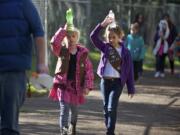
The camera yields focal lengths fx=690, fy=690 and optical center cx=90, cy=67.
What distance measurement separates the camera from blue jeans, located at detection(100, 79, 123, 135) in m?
9.19

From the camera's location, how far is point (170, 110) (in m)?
13.0

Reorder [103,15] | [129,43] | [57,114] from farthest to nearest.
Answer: [103,15]
[129,43]
[57,114]

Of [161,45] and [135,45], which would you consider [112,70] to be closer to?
[135,45]

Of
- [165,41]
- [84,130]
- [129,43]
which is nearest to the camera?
[84,130]

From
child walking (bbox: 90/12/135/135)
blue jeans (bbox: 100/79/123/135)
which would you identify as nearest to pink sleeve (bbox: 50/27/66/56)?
child walking (bbox: 90/12/135/135)

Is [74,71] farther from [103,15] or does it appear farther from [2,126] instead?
[103,15]

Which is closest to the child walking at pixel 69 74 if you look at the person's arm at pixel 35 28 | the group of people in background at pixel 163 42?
the person's arm at pixel 35 28

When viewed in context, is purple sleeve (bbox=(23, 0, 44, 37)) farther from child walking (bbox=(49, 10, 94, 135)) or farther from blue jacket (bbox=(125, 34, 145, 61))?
blue jacket (bbox=(125, 34, 145, 61))

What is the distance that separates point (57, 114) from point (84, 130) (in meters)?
1.65

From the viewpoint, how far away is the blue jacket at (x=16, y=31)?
19.8ft

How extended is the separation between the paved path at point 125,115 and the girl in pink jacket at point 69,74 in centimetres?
73

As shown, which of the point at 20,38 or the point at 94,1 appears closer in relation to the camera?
the point at 20,38

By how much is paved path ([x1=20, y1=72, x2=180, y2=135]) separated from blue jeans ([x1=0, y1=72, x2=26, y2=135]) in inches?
139

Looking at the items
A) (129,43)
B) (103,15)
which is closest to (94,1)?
(103,15)
